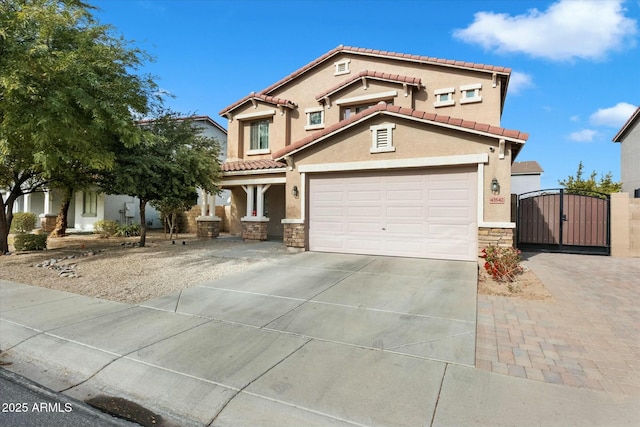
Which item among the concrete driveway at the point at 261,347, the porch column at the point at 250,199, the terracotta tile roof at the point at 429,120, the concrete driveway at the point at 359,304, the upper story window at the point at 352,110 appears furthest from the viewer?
the porch column at the point at 250,199

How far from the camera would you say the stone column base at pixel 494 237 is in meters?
8.64

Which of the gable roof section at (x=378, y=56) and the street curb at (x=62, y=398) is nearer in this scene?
the street curb at (x=62, y=398)

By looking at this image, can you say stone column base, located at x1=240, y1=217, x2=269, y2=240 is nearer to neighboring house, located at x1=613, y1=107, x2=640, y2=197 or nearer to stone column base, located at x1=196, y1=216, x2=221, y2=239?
→ stone column base, located at x1=196, y1=216, x2=221, y2=239

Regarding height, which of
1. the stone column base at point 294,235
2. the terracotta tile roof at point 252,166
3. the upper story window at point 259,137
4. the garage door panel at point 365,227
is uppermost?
the upper story window at point 259,137

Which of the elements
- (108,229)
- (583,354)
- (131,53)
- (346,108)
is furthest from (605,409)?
(108,229)

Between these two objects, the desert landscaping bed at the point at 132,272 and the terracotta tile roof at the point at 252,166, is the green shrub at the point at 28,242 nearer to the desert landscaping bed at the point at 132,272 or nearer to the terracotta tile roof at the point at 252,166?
the desert landscaping bed at the point at 132,272

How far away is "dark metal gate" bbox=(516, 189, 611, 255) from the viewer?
38.2 feet

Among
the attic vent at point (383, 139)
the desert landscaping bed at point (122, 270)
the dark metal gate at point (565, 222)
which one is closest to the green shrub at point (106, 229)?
the desert landscaping bed at point (122, 270)

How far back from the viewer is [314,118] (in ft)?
53.3

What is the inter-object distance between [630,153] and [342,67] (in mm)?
19249

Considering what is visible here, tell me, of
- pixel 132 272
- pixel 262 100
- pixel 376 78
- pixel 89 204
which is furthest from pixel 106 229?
pixel 376 78

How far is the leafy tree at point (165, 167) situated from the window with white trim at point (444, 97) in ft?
30.7

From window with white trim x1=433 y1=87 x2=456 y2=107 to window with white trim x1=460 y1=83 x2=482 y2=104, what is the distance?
0.36 meters

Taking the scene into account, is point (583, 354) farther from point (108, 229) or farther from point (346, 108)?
point (108, 229)
